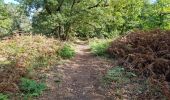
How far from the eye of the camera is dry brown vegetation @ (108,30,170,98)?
975 centimetres

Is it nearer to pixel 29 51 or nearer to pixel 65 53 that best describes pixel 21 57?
pixel 29 51

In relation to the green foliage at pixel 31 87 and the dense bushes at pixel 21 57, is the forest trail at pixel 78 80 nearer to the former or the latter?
the green foliage at pixel 31 87

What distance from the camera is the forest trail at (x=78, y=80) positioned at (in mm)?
8711

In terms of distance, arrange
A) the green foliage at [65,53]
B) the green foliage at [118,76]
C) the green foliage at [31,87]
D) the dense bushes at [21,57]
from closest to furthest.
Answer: the green foliage at [31,87]
the dense bushes at [21,57]
the green foliage at [118,76]
the green foliage at [65,53]

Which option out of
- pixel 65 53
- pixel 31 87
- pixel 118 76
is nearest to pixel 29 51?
pixel 65 53

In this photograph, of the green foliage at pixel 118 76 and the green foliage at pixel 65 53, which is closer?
the green foliage at pixel 118 76

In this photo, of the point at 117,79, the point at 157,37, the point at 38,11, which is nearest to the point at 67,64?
the point at 117,79

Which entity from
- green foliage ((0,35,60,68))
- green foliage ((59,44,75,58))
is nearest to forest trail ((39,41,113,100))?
green foliage ((59,44,75,58))

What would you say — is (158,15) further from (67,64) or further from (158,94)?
(158,94)

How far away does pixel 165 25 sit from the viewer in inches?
1211

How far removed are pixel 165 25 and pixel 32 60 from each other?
72.4ft

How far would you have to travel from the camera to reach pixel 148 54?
36.4 feet

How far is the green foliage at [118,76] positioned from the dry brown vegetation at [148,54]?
0.32 m

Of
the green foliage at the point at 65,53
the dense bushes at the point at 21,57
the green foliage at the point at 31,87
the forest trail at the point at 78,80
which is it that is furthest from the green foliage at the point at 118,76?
the green foliage at the point at 65,53
